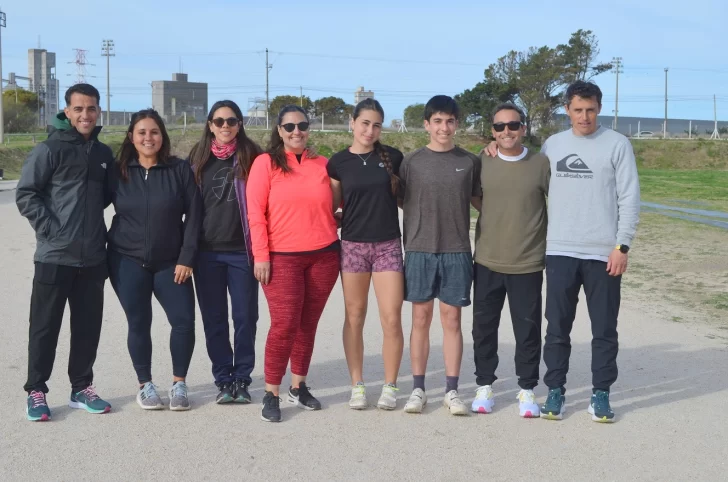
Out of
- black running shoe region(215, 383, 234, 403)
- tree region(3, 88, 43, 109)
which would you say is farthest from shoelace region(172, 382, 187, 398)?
tree region(3, 88, 43, 109)

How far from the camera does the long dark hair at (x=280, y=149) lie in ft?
18.0

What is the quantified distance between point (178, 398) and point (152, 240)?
3.45 feet

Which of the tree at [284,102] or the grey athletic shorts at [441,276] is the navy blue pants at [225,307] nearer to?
the grey athletic shorts at [441,276]

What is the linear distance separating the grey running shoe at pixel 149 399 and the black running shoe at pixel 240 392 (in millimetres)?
487

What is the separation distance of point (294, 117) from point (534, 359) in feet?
7.32

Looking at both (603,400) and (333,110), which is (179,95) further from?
(603,400)

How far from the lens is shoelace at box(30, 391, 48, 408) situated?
5418mm

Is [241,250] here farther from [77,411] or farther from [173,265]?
[77,411]

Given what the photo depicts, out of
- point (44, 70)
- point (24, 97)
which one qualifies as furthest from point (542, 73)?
point (44, 70)

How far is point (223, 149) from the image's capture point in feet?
18.9

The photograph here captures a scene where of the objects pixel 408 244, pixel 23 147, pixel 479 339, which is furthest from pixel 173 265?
pixel 23 147

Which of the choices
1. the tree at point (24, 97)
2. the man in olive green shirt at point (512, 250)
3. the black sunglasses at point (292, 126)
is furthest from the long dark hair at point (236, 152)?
the tree at point (24, 97)

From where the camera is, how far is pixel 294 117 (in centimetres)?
557

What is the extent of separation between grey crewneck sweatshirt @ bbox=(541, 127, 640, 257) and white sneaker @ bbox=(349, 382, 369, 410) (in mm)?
1565
